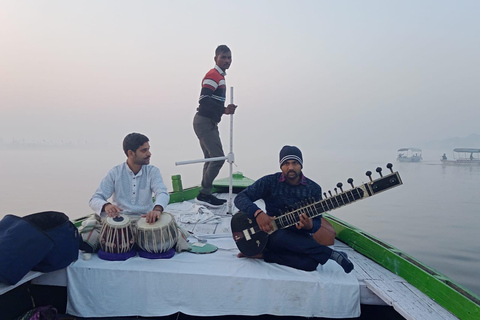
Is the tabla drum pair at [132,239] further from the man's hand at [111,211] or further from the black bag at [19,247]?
the black bag at [19,247]

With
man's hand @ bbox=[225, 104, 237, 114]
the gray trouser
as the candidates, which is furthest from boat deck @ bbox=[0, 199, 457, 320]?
man's hand @ bbox=[225, 104, 237, 114]

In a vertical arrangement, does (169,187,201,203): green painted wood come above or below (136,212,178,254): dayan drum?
below

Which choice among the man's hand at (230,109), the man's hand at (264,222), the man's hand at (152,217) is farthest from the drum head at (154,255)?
the man's hand at (230,109)

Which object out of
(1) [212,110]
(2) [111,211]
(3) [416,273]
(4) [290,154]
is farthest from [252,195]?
(1) [212,110]

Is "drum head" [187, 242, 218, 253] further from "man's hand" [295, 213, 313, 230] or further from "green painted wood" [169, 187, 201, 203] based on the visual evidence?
"green painted wood" [169, 187, 201, 203]

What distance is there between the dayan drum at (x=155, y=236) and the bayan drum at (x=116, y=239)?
0.07 metres

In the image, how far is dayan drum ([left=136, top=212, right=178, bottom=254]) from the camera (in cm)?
249

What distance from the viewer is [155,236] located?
252cm

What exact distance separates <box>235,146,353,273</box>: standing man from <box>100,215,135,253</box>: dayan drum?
868mm

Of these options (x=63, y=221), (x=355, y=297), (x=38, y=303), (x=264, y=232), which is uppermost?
(x=63, y=221)

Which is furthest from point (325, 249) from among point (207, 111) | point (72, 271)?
point (207, 111)

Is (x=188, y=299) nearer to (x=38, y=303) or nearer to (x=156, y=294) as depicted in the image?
(x=156, y=294)

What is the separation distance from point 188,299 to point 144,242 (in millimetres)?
558

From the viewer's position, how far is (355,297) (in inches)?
85.7
